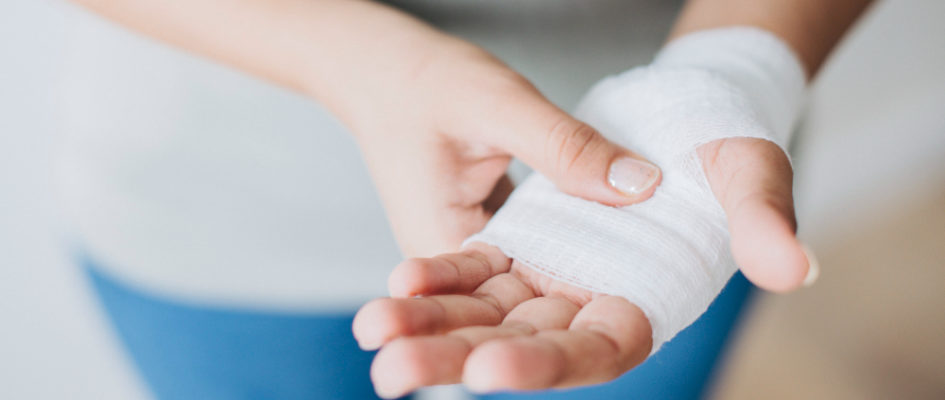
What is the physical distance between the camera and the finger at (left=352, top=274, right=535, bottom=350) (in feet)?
1.31

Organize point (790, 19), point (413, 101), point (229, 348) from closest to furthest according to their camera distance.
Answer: point (413, 101) → point (790, 19) → point (229, 348)

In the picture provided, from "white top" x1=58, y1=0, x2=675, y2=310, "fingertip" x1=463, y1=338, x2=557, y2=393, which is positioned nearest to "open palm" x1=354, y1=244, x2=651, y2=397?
"fingertip" x1=463, y1=338, x2=557, y2=393

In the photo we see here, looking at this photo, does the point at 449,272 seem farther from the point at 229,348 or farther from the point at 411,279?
the point at 229,348

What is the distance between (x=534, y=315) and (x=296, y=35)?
41cm

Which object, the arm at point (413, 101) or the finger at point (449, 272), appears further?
the arm at point (413, 101)

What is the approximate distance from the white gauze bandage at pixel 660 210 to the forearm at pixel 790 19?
0.09m

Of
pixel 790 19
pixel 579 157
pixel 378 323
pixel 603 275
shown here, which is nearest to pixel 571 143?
pixel 579 157

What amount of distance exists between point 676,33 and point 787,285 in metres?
0.48

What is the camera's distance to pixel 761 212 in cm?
41

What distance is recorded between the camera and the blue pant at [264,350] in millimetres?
857

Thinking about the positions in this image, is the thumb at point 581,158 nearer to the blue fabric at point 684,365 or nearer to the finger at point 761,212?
the finger at point 761,212

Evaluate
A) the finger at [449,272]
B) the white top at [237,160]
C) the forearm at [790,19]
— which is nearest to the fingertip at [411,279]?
the finger at [449,272]

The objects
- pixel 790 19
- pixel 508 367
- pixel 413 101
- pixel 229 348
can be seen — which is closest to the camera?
pixel 508 367

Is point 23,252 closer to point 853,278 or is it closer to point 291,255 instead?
point 291,255
